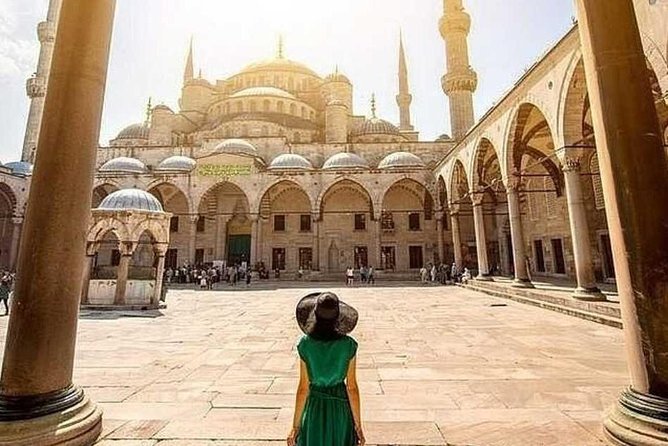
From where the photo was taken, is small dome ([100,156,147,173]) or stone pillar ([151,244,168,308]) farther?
small dome ([100,156,147,173])

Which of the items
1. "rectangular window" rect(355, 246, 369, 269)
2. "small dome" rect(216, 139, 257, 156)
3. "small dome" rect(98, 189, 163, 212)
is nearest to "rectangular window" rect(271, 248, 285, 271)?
"rectangular window" rect(355, 246, 369, 269)

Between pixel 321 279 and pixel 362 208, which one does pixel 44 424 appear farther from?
pixel 362 208

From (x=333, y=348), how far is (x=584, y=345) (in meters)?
5.87

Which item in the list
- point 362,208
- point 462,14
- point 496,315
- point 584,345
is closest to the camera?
point 584,345

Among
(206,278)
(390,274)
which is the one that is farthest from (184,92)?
(390,274)

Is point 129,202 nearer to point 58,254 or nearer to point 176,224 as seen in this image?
point 58,254

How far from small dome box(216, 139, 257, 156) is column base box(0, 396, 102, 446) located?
23.2 m

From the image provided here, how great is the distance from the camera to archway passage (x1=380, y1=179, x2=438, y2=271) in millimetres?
25781

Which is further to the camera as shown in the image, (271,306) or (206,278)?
(206,278)

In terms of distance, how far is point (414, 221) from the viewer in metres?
26.2

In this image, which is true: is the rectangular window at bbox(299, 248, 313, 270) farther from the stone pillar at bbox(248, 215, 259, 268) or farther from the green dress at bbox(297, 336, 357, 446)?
the green dress at bbox(297, 336, 357, 446)

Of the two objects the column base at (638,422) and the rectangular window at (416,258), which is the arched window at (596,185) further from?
the column base at (638,422)

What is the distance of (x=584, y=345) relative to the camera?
5.80 m

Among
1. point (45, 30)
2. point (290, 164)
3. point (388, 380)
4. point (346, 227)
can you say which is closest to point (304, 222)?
point (346, 227)
